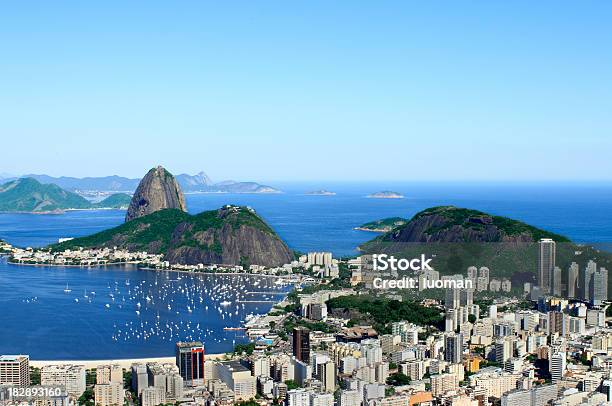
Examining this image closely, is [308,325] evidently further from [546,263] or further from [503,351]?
[546,263]

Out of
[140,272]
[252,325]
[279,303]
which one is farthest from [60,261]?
[252,325]

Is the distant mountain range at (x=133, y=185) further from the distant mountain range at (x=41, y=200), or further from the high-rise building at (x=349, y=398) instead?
the high-rise building at (x=349, y=398)

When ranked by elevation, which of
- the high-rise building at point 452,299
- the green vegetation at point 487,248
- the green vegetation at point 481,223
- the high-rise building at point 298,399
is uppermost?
the green vegetation at point 481,223

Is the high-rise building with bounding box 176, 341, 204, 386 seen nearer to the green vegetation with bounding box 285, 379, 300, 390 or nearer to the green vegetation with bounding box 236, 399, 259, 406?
the green vegetation with bounding box 236, 399, 259, 406

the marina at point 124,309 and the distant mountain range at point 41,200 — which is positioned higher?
the distant mountain range at point 41,200

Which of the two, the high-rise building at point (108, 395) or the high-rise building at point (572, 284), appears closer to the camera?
the high-rise building at point (108, 395)

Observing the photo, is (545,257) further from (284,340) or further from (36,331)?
(36,331)

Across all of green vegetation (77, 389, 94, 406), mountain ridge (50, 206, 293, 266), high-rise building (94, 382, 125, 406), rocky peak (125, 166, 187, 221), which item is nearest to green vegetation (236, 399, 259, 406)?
high-rise building (94, 382, 125, 406)

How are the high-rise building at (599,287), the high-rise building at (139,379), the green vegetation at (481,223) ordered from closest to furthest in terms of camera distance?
the high-rise building at (139,379)
the high-rise building at (599,287)
the green vegetation at (481,223)

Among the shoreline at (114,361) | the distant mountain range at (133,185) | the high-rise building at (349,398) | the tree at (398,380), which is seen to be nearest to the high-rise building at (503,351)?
the tree at (398,380)
